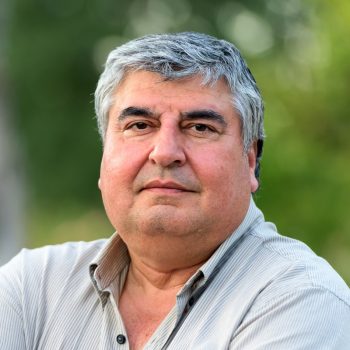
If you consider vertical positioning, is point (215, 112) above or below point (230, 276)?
above

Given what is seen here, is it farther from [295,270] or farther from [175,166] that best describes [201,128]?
[295,270]

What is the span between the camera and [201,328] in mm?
3225

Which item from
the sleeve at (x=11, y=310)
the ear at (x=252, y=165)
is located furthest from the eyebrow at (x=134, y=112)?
the sleeve at (x=11, y=310)

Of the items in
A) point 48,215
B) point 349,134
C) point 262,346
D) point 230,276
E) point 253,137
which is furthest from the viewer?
point 48,215

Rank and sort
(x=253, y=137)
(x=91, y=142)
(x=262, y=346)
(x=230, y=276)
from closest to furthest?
(x=262, y=346)
(x=230, y=276)
(x=253, y=137)
(x=91, y=142)

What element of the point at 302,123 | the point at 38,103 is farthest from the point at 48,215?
the point at 302,123

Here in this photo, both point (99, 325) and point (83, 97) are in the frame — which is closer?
point (99, 325)

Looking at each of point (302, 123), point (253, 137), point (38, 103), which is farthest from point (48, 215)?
point (253, 137)

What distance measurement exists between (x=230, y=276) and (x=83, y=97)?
12397mm

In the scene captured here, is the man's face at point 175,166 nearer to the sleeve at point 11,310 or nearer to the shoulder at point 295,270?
the shoulder at point 295,270

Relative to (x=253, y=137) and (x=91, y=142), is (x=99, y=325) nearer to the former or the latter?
(x=253, y=137)

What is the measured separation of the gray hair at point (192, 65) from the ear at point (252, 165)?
0.05m

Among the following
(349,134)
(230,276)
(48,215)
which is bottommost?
(48,215)

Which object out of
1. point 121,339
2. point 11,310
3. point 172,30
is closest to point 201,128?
point 121,339
